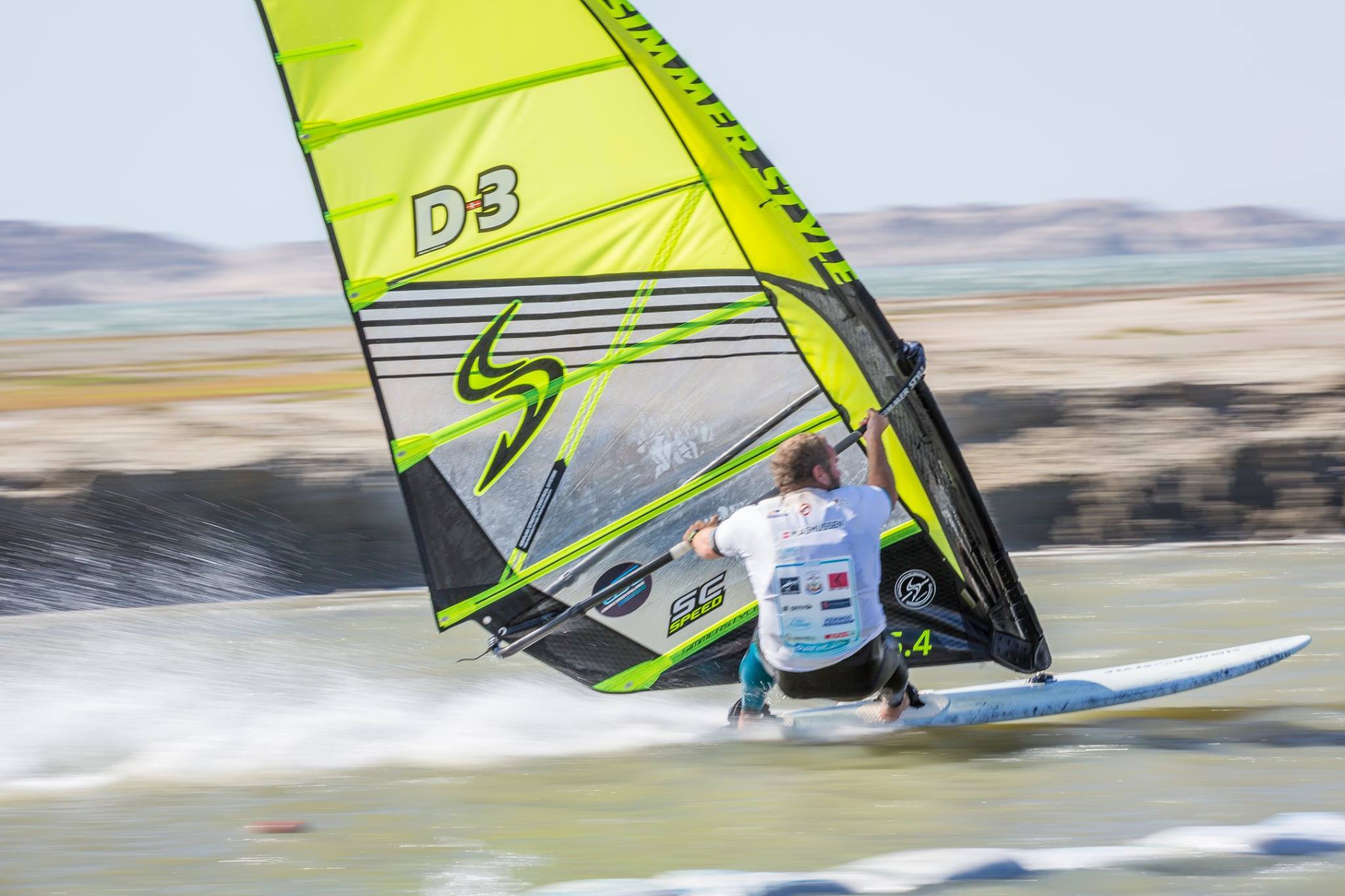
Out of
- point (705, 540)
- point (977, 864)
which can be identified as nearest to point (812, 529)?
point (705, 540)

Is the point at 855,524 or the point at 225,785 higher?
the point at 855,524

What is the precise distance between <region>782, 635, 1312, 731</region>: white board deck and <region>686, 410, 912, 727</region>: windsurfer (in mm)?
407

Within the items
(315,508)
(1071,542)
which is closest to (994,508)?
(1071,542)

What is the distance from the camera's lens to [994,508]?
905cm

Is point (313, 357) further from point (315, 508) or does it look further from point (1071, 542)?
point (1071, 542)

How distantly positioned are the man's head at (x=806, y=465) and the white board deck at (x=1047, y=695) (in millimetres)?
965

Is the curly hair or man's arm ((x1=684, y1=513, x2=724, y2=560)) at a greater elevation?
the curly hair

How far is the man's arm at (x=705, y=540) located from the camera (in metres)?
4.70

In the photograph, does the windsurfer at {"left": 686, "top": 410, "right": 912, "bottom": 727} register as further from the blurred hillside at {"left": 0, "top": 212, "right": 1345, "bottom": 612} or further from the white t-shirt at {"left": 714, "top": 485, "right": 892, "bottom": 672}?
the blurred hillside at {"left": 0, "top": 212, "right": 1345, "bottom": 612}

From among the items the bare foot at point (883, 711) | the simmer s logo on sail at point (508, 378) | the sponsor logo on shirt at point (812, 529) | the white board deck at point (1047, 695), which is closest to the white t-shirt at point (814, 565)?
the sponsor logo on shirt at point (812, 529)

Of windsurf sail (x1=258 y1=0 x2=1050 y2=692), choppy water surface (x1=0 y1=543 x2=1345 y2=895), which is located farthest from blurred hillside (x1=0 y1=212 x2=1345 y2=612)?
windsurf sail (x1=258 y1=0 x2=1050 y2=692)

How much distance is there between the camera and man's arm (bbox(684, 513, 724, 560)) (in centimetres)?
470

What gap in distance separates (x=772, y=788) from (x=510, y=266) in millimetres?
1729

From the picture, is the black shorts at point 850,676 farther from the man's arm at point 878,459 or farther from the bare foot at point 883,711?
the man's arm at point 878,459
